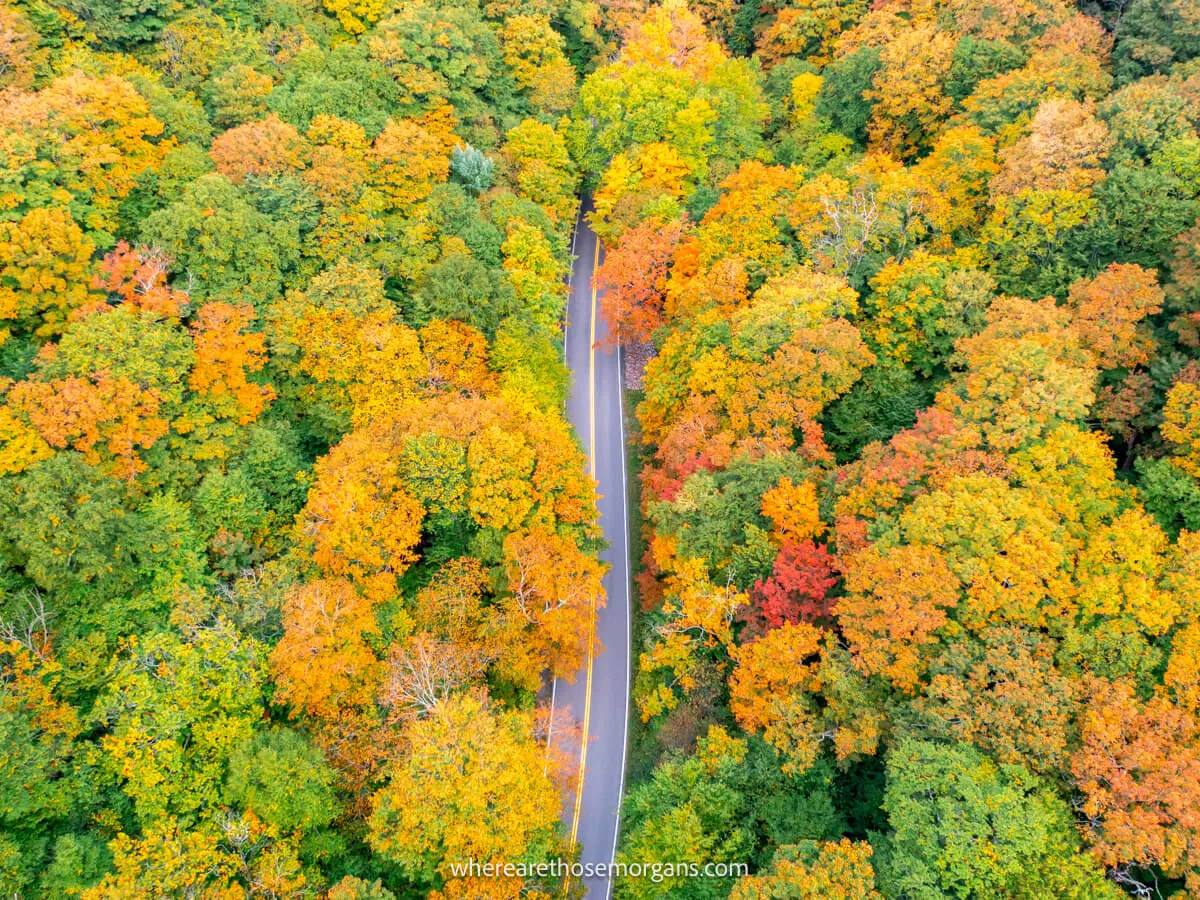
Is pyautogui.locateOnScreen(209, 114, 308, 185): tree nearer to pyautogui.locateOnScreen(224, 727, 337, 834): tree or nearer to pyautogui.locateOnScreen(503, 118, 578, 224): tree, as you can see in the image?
pyautogui.locateOnScreen(503, 118, 578, 224): tree

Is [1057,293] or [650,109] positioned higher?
[650,109]

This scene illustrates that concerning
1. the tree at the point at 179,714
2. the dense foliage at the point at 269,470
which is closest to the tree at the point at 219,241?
the dense foliage at the point at 269,470

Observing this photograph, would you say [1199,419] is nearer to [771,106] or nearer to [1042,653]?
[1042,653]

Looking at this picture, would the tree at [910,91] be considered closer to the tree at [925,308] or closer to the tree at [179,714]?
the tree at [925,308]

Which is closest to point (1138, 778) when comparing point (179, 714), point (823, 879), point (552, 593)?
point (823, 879)

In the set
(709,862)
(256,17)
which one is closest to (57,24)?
(256,17)

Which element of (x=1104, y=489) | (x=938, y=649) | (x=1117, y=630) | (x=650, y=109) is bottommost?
(x=938, y=649)
